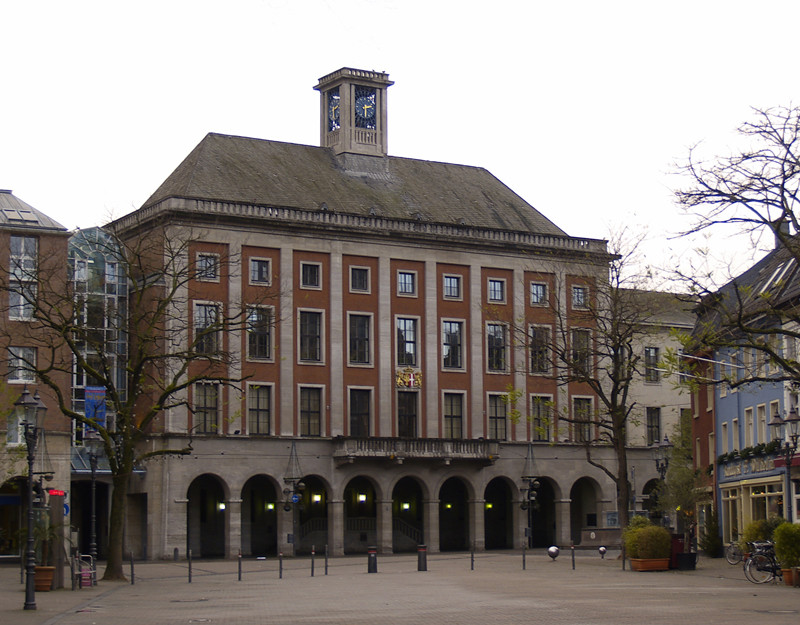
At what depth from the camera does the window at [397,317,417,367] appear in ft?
272

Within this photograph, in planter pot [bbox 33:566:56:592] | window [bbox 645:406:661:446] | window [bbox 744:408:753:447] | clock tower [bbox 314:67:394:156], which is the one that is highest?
clock tower [bbox 314:67:394:156]

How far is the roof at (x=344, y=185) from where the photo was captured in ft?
268

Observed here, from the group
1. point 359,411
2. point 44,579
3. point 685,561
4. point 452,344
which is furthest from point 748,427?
point 44,579

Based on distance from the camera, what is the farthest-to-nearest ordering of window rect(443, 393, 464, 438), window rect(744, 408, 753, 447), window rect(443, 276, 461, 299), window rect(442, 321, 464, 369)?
1. window rect(443, 276, 461, 299)
2. window rect(442, 321, 464, 369)
3. window rect(443, 393, 464, 438)
4. window rect(744, 408, 753, 447)

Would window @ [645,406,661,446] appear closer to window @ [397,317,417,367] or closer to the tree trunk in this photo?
window @ [397,317,417,367]

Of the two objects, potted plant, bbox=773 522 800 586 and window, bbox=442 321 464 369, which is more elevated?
window, bbox=442 321 464 369

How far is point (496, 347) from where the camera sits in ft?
282

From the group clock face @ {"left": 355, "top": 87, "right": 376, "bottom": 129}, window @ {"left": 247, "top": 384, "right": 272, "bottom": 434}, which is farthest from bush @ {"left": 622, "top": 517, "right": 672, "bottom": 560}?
clock face @ {"left": 355, "top": 87, "right": 376, "bottom": 129}

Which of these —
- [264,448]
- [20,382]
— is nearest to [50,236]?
[20,382]

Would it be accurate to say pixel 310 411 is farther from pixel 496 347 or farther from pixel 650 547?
pixel 650 547

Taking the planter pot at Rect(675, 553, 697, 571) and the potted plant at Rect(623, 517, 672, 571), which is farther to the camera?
the potted plant at Rect(623, 517, 672, 571)

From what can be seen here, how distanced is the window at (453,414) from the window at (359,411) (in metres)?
5.28

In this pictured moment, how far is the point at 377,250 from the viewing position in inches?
3263

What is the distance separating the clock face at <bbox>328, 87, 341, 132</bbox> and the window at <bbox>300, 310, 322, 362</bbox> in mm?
15688
